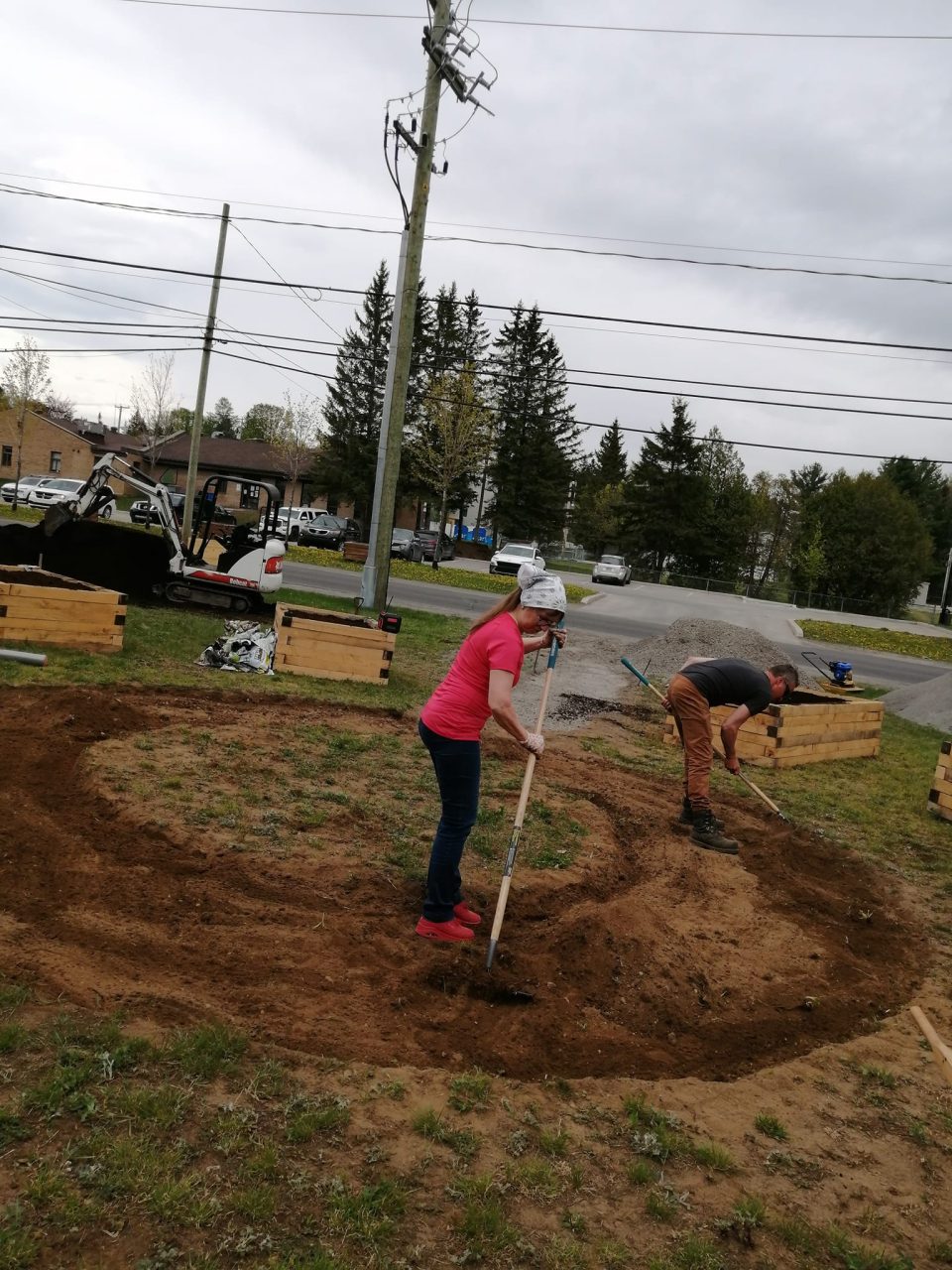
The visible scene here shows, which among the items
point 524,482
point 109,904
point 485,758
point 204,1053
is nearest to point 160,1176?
point 204,1053

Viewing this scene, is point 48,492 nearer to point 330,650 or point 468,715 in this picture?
point 330,650

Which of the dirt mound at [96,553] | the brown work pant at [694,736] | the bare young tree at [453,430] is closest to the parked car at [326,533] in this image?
the bare young tree at [453,430]

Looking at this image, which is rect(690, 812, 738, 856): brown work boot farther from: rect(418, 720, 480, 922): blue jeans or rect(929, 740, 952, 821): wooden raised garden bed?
rect(929, 740, 952, 821): wooden raised garden bed

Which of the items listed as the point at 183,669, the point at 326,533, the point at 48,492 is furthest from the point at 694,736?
the point at 48,492

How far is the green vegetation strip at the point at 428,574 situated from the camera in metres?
28.8

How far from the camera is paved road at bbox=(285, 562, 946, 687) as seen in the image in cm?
2227

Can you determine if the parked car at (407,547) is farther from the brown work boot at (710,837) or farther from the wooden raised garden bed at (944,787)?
the brown work boot at (710,837)

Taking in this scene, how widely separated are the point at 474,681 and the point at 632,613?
25397 mm

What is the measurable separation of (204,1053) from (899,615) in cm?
5378

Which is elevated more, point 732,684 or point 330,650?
point 732,684

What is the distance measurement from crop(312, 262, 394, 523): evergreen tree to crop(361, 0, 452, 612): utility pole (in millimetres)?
35373

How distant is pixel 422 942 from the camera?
15.2 ft

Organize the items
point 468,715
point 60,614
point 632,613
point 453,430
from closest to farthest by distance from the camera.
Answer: point 468,715 → point 60,614 → point 632,613 → point 453,430

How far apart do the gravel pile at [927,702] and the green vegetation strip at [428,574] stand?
40.5 feet
